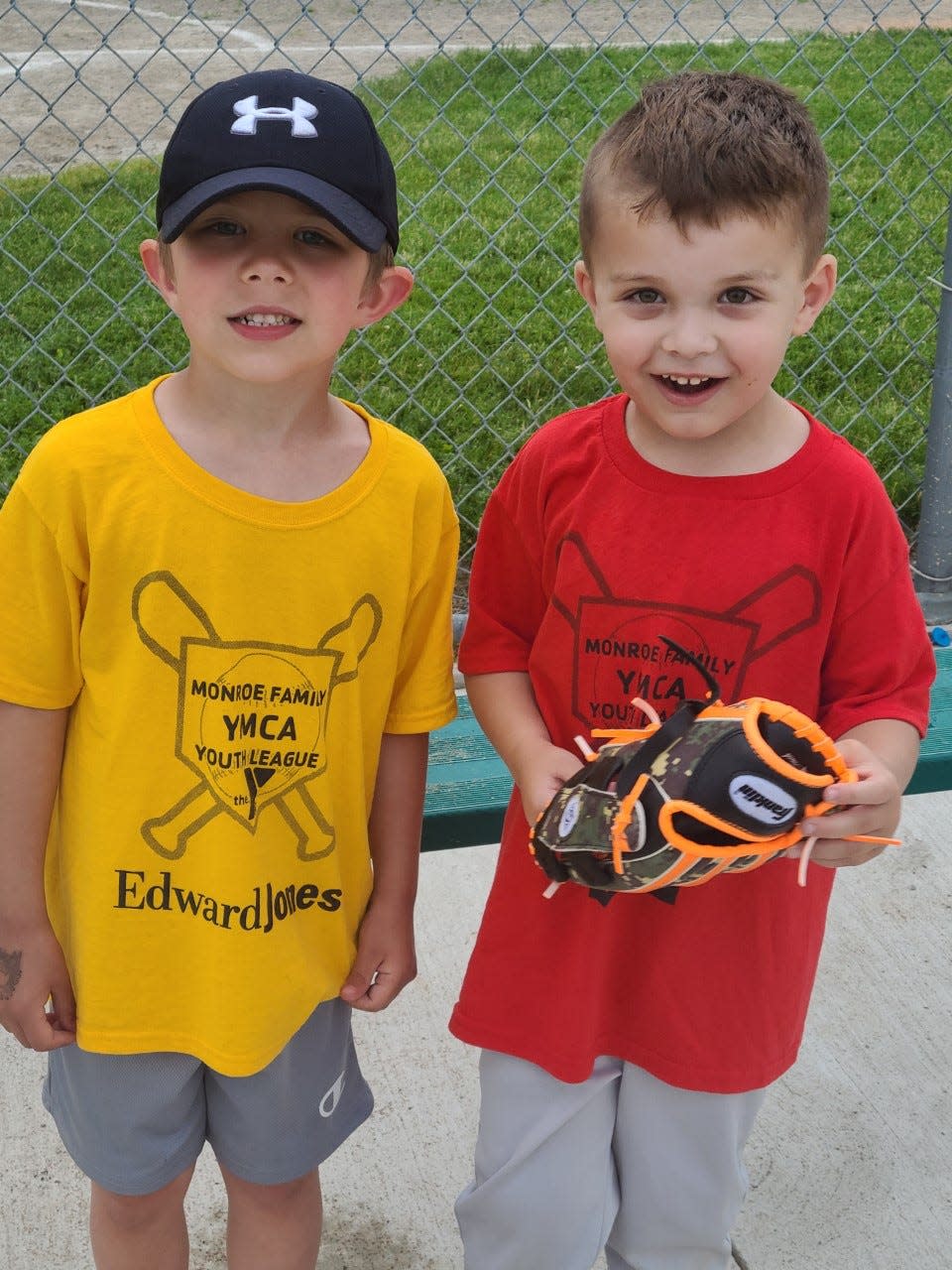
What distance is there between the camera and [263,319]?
5.17 feet

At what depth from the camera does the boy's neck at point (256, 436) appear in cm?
162

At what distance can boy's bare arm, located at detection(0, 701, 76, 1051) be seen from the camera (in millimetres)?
1649

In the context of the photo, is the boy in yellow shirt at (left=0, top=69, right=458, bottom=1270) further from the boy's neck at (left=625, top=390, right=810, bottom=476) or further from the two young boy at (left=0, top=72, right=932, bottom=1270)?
the boy's neck at (left=625, top=390, right=810, bottom=476)

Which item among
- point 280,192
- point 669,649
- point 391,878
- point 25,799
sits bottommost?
point 391,878

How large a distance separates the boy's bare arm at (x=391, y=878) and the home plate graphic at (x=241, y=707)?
0.17m

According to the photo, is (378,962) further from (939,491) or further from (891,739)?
(939,491)

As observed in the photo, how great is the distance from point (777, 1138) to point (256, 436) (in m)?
1.51

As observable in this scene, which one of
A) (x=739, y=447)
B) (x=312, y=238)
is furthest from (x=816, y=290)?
(x=312, y=238)

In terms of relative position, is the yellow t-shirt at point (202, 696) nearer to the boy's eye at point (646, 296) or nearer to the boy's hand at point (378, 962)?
the boy's hand at point (378, 962)

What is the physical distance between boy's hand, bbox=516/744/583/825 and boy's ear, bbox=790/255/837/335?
1.73 feet

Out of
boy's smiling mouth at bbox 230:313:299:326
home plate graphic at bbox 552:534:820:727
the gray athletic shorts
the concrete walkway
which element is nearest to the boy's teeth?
boy's smiling mouth at bbox 230:313:299:326

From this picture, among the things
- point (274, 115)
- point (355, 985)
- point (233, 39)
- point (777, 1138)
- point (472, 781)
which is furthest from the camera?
point (233, 39)

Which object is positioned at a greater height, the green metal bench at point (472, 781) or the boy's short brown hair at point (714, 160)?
the boy's short brown hair at point (714, 160)

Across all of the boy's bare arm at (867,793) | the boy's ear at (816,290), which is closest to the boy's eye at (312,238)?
the boy's ear at (816,290)
